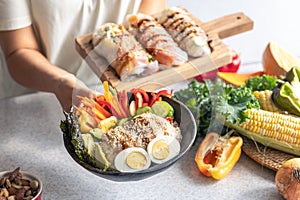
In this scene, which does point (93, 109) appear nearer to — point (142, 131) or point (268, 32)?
point (142, 131)

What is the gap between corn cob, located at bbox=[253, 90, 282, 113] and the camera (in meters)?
1.49

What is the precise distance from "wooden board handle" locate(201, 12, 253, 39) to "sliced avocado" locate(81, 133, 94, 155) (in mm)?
670

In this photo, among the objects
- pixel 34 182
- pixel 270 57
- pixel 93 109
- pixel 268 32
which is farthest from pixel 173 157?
pixel 268 32

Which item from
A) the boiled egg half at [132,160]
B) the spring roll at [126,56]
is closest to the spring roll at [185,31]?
the spring roll at [126,56]

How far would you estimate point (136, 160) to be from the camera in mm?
1129

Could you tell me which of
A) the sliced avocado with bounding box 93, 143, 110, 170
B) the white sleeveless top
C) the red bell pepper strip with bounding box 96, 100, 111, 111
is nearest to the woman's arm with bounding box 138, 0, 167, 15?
the white sleeveless top

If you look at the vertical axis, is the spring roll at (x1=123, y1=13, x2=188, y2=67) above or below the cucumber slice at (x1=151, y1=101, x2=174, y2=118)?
below

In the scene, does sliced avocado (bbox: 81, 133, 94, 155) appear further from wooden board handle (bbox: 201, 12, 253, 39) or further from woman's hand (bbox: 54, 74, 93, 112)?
wooden board handle (bbox: 201, 12, 253, 39)

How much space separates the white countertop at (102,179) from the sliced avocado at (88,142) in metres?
0.21

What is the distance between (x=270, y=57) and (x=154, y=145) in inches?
27.0

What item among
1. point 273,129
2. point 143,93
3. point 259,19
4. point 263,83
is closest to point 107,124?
point 143,93

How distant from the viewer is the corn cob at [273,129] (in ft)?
4.57

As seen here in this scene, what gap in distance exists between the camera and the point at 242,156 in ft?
4.76

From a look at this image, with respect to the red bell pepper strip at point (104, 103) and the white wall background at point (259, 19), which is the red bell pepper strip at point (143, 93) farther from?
the white wall background at point (259, 19)
